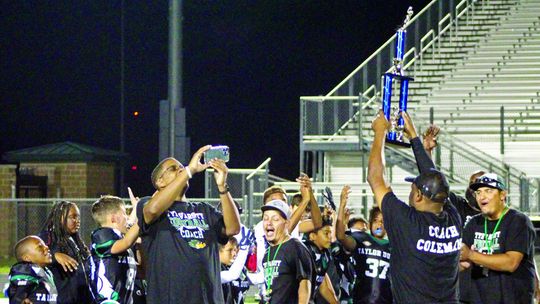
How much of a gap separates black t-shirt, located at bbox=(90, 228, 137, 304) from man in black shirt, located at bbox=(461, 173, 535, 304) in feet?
8.48

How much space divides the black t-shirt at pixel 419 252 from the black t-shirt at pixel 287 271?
4.78 feet

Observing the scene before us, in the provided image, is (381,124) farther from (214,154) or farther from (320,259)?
(320,259)

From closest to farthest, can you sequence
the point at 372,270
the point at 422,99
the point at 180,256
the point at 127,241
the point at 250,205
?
1. the point at 180,256
2. the point at 127,241
3. the point at 372,270
4. the point at 250,205
5. the point at 422,99

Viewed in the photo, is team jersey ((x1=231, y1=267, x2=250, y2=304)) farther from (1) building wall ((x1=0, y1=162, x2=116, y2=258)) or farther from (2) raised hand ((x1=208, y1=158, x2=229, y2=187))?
(1) building wall ((x1=0, y1=162, x2=116, y2=258))

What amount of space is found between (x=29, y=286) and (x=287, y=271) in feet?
6.71

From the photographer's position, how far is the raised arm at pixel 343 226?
948 centimetres

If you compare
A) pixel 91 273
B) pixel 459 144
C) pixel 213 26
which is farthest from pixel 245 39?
pixel 91 273

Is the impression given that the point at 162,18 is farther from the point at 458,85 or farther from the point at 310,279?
the point at 310,279

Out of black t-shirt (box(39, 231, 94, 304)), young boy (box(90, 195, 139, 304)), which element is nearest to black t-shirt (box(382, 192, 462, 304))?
young boy (box(90, 195, 139, 304))

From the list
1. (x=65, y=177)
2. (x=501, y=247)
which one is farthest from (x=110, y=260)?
(x=65, y=177)

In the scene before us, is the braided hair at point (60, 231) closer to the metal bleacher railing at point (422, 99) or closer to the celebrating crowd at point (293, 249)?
the celebrating crowd at point (293, 249)

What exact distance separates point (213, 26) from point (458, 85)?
1610 centimetres

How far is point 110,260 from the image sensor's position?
8594 mm

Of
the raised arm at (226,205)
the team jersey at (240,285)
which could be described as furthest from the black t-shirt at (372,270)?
the raised arm at (226,205)
